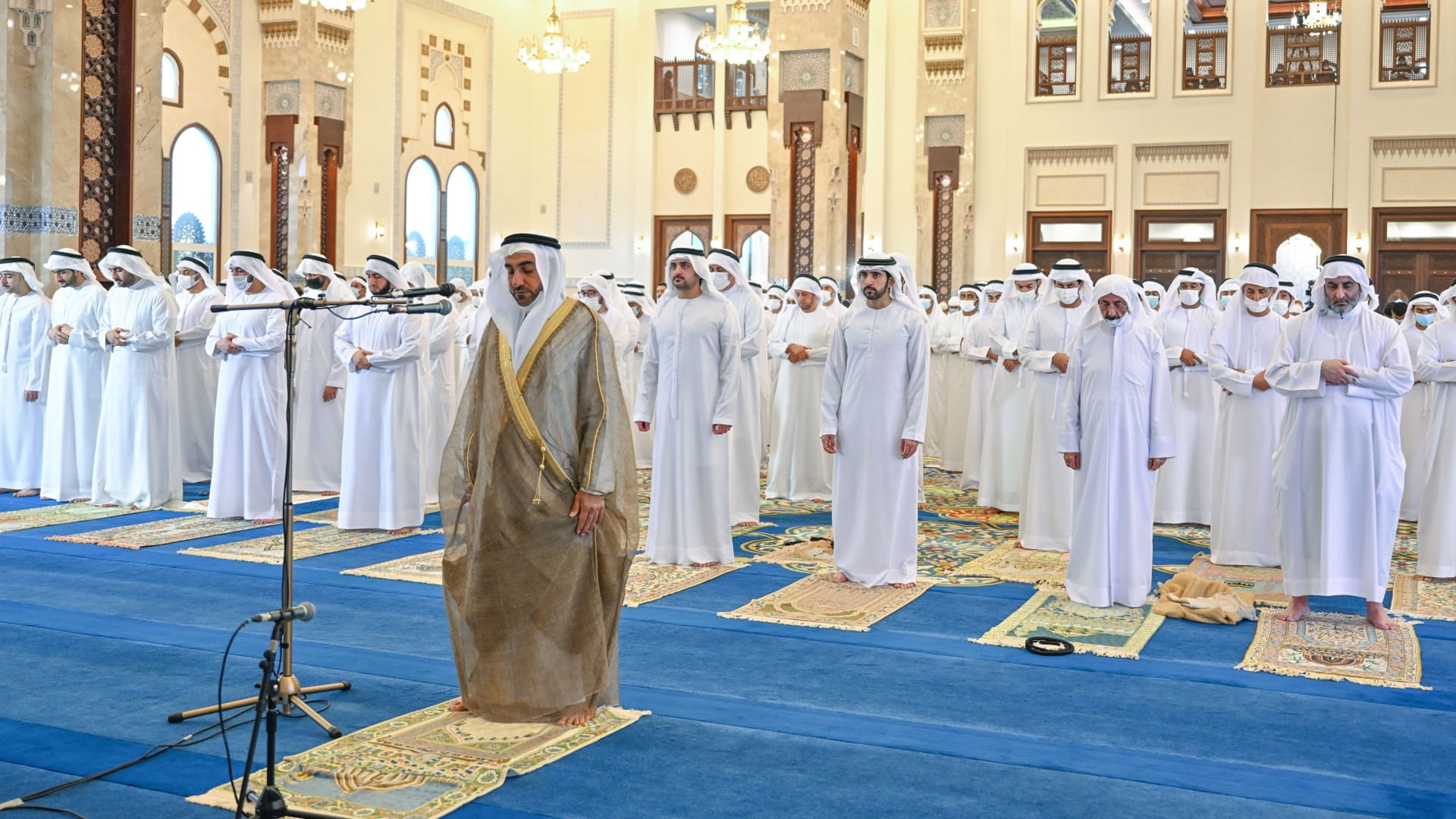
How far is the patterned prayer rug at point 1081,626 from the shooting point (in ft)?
15.5

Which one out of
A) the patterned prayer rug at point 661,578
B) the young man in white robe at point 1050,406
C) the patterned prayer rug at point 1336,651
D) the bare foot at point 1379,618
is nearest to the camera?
the patterned prayer rug at point 1336,651

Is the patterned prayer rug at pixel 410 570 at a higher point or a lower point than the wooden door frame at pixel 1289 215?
lower

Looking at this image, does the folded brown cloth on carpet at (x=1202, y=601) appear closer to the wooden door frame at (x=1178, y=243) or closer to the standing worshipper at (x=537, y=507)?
the standing worshipper at (x=537, y=507)

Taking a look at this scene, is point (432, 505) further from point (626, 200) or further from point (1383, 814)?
point (626, 200)

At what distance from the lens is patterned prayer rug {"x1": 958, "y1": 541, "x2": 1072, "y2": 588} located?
5.95 m

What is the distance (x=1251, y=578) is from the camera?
20.0 ft

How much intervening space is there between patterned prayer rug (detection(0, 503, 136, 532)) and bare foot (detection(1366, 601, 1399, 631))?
632 centimetres

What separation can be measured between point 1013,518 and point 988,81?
1036 cm

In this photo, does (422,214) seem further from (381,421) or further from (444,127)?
(381,421)

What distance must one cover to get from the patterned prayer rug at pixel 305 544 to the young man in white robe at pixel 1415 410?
569cm

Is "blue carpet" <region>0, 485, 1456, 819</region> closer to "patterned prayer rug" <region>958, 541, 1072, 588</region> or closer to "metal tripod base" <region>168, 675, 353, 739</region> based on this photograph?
"metal tripod base" <region>168, 675, 353, 739</region>

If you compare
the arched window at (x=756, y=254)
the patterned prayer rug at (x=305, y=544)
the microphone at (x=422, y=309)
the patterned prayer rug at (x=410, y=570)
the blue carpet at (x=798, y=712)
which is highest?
the arched window at (x=756, y=254)

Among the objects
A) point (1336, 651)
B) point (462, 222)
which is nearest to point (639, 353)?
point (1336, 651)

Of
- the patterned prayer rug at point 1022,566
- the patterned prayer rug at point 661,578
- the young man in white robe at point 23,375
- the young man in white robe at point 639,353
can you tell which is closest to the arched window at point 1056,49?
the young man in white robe at point 639,353
